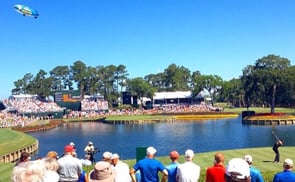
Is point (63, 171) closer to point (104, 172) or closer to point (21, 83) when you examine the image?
point (104, 172)

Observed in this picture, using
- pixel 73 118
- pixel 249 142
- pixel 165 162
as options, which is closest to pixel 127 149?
pixel 249 142

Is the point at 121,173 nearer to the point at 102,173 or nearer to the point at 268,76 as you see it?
the point at 102,173

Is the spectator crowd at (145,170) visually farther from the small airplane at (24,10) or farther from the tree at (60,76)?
the tree at (60,76)

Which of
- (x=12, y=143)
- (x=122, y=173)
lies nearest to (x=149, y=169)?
(x=122, y=173)

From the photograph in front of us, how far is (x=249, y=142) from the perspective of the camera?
151 ft

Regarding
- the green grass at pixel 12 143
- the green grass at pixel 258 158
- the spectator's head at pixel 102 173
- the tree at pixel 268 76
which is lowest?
the green grass at pixel 12 143

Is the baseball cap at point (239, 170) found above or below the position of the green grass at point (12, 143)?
above

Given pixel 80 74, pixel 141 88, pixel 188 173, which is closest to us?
pixel 188 173

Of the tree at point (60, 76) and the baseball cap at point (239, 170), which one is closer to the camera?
the baseball cap at point (239, 170)

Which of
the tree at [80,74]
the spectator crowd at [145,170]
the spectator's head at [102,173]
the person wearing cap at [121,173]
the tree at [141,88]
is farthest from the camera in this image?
the tree at [80,74]

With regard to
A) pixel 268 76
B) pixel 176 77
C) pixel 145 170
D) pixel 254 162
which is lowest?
pixel 254 162

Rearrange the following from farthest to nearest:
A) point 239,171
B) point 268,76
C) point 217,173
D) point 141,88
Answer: point 141,88 → point 268,76 → point 217,173 → point 239,171

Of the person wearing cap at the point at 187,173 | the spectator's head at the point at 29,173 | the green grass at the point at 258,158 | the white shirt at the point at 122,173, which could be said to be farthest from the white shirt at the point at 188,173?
the green grass at the point at 258,158

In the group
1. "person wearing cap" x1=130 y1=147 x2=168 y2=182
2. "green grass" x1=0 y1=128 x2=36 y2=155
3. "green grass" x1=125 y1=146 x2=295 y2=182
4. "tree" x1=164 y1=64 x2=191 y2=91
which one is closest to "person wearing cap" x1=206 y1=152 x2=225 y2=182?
"person wearing cap" x1=130 y1=147 x2=168 y2=182
